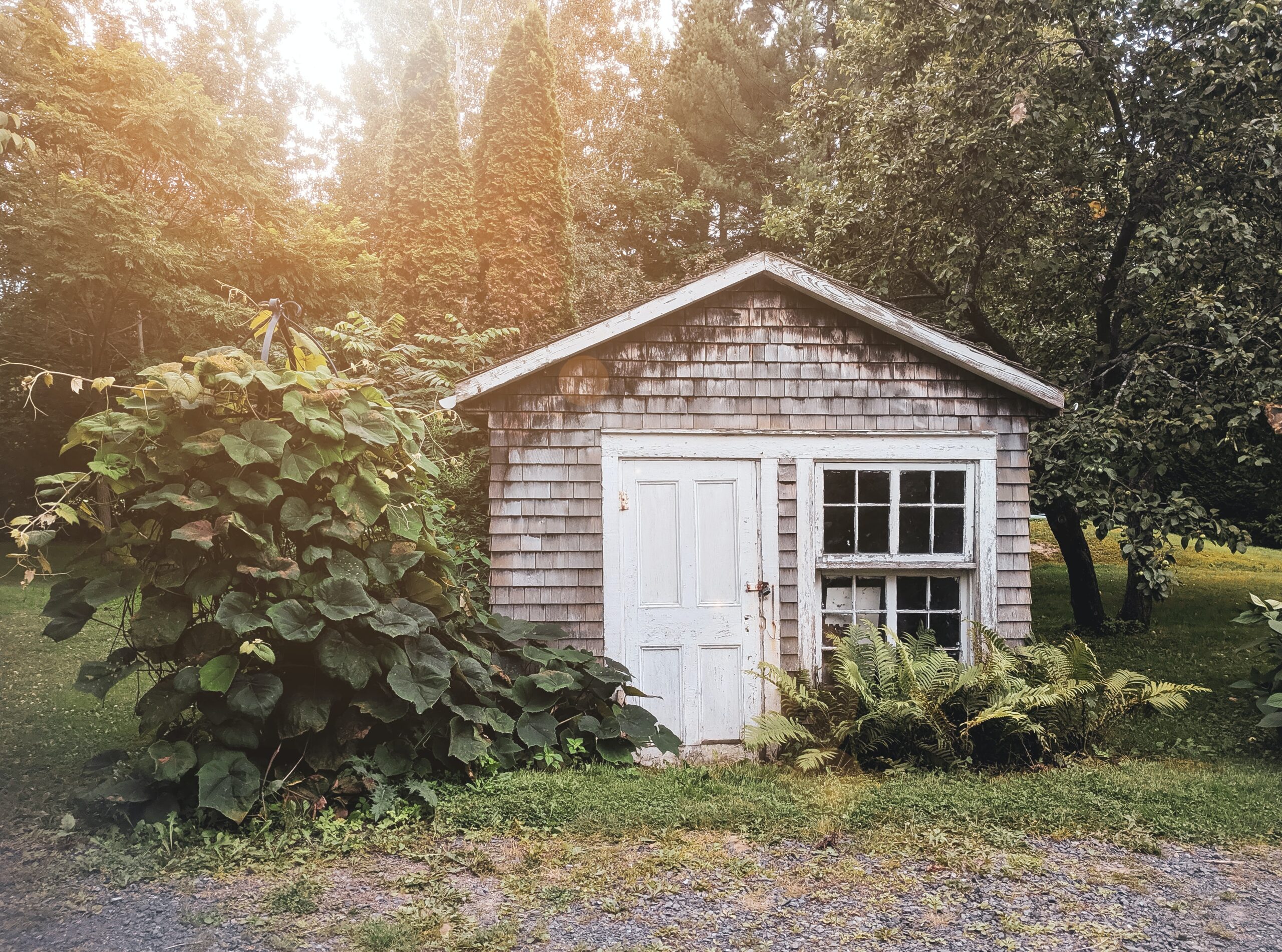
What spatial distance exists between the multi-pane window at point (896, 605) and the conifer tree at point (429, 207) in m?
10.4

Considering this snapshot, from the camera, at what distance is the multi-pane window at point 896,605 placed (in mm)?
6621

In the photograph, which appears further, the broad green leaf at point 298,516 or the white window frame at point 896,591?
the white window frame at point 896,591

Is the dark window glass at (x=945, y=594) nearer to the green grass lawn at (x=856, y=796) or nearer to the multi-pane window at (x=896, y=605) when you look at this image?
the multi-pane window at (x=896, y=605)

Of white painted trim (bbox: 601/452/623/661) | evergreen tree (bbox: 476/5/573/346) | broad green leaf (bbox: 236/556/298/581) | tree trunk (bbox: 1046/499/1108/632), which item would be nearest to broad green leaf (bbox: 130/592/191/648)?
broad green leaf (bbox: 236/556/298/581)

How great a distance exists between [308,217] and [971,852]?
18.2 metres

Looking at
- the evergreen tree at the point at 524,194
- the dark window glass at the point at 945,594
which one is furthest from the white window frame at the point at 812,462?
the evergreen tree at the point at 524,194

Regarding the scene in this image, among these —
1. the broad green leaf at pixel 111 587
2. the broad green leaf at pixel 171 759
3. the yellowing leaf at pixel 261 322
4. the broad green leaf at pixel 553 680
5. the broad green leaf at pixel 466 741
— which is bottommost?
the broad green leaf at pixel 466 741

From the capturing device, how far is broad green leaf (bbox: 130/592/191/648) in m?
4.22

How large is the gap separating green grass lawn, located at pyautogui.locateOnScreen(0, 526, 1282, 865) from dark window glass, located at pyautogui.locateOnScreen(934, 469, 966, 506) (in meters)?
2.10

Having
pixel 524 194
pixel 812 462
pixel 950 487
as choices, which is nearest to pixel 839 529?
pixel 812 462

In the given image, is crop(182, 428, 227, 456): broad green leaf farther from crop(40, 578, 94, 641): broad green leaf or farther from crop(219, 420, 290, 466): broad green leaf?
crop(40, 578, 94, 641): broad green leaf

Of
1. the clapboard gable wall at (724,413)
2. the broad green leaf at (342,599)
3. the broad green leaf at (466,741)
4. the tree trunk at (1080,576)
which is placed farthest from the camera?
the tree trunk at (1080,576)

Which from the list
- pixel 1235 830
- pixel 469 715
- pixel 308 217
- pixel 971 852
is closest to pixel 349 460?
pixel 469 715

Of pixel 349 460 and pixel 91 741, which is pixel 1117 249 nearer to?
pixel 349 460
